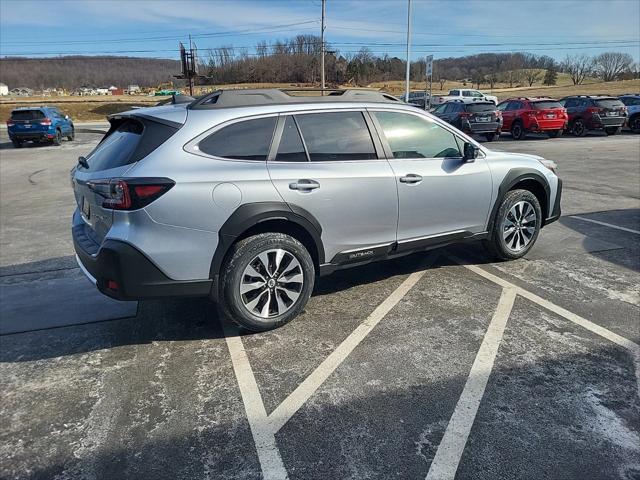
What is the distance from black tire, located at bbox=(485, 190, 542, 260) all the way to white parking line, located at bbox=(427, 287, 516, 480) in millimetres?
1211

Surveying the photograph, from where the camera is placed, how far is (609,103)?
2203cm

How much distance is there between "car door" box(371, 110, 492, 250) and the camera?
4.47m

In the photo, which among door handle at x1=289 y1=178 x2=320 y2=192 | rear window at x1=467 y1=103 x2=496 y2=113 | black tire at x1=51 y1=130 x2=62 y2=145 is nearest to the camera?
door handle at x1=289 y1=178 x2=320 y2=192

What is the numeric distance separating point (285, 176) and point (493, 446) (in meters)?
2.30

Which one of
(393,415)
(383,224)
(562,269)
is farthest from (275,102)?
(562,269)

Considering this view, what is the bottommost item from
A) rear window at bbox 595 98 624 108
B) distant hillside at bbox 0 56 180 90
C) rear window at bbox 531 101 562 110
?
rear window at bbox 531 101 562 110

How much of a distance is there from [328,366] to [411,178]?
6.16 feet

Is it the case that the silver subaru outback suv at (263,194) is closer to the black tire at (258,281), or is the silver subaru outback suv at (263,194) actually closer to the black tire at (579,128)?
the black tire at (258,281)

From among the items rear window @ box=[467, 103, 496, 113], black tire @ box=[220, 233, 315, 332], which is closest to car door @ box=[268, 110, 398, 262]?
black tire @ box=[220, 233, 315, 332]

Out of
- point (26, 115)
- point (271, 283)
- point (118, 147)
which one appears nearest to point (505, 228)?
point (271, 283)

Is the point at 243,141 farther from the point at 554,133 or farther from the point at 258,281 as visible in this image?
the point at 554,133

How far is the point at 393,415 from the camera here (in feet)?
9.59

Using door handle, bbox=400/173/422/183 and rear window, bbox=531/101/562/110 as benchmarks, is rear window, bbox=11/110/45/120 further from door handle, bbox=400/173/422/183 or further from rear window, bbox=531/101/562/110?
door handle, bbox=400/173/422/183

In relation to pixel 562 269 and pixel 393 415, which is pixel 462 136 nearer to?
pixel 562 269
